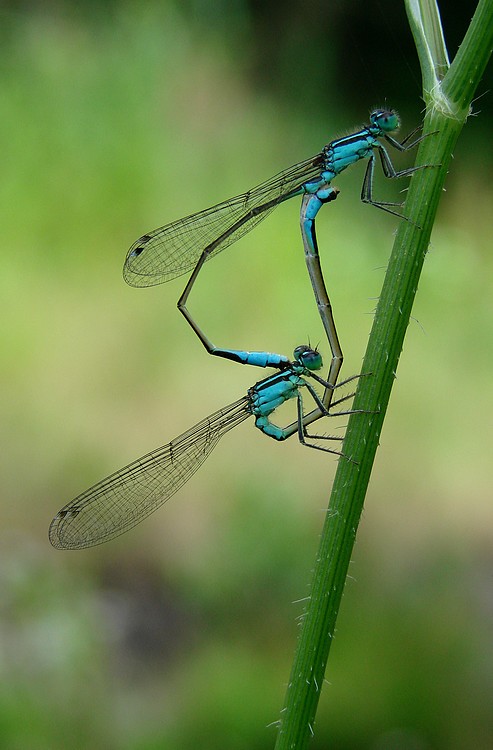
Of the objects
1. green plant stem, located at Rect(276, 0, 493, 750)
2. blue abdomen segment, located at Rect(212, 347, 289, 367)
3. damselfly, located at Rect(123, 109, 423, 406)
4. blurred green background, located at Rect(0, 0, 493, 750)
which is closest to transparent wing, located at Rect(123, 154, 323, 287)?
damselfly, located at Rect(123, 109, 423, 406)

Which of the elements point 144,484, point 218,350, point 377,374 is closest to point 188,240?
point 218,350

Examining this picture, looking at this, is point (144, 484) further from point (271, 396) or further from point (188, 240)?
point (188, 240)

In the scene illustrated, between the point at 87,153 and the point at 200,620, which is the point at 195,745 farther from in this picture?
the point at 87,153

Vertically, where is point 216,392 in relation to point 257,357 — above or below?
above

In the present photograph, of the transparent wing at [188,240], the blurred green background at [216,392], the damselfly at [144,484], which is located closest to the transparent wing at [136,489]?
the damselfly at [144,484]

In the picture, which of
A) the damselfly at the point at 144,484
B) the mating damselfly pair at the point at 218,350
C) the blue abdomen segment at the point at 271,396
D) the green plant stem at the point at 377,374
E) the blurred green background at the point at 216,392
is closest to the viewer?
the green plant stem at the point at 377,374

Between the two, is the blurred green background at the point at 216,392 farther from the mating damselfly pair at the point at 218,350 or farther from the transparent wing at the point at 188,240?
the transparent wing at the point at 188,240

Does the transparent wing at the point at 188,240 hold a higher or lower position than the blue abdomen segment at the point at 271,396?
higher
